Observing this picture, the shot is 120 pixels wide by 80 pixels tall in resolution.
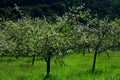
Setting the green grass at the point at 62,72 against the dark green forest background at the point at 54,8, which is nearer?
the green grass at the point at 62,72

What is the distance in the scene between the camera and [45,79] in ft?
113

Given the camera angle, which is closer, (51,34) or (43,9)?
(51,34)

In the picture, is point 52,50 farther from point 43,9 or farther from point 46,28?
point 43,9

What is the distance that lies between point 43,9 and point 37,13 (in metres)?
6.13

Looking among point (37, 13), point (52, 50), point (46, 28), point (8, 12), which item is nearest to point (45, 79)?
point (52, 50)

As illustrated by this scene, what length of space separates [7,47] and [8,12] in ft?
415

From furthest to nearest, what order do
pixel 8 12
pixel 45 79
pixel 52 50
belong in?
1. pixel 8 12
2. pixel 52 50
3. pixel 45 79

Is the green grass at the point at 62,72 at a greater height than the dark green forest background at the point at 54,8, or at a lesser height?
lesser

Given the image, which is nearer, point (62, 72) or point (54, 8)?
point (62, 72)

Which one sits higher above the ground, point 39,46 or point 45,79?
point 39,46

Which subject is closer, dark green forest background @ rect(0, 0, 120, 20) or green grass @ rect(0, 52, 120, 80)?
green grass @ rect(0, 52, 120, 80)

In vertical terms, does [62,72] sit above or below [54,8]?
below

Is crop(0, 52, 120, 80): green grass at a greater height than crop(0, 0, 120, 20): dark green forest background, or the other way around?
crop(0, 0, 120, 20): dark green forest background

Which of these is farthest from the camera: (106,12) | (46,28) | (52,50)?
(106,12)
